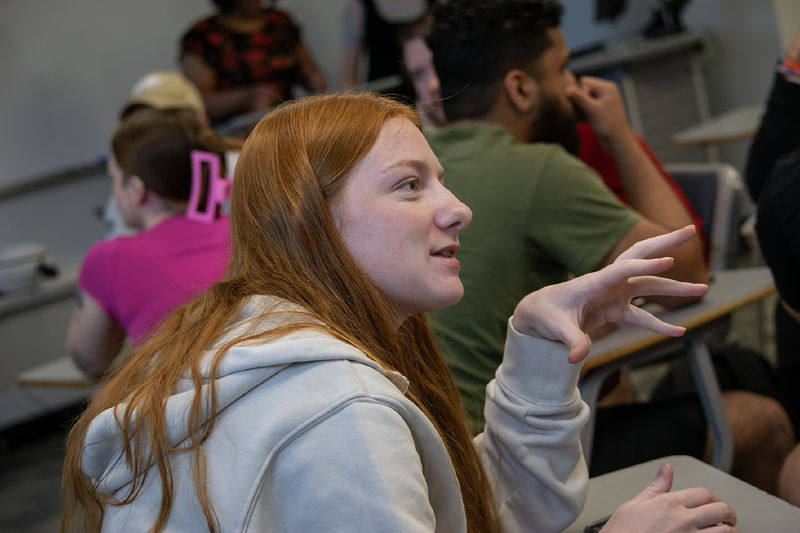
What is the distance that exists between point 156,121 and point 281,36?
271cm

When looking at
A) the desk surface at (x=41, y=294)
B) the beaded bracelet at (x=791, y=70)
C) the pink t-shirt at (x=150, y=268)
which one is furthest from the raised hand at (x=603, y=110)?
the desk surface at (x=41, y=294)

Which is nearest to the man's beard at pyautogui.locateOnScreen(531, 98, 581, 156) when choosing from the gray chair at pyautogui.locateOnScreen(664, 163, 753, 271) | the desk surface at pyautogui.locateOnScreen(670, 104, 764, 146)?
the gray chair at pyautogui.locateOnScreen(664, 163, 753, 271)

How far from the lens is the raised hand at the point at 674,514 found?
2.95ft

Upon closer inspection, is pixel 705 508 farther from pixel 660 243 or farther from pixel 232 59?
pixel 232 59

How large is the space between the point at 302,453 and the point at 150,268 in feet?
4.73

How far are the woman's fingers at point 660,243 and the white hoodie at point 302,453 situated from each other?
0.32 m

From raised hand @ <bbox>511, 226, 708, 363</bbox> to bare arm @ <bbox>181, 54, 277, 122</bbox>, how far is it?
11.7 feet

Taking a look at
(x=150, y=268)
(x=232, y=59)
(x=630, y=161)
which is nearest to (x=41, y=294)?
(x=232, y=59)

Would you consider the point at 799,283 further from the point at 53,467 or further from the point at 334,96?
the point at 53,467

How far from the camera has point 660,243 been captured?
994 mm

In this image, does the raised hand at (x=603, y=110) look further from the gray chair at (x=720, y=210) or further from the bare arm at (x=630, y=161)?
the gray chair at (x=720, y=210)

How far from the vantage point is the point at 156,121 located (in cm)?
225

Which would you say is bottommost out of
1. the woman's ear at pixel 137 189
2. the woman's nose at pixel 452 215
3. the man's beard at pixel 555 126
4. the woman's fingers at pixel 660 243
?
the woman's ear at pixel 137 189

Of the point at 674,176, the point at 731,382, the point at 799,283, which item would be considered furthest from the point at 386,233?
the point at 674,176
